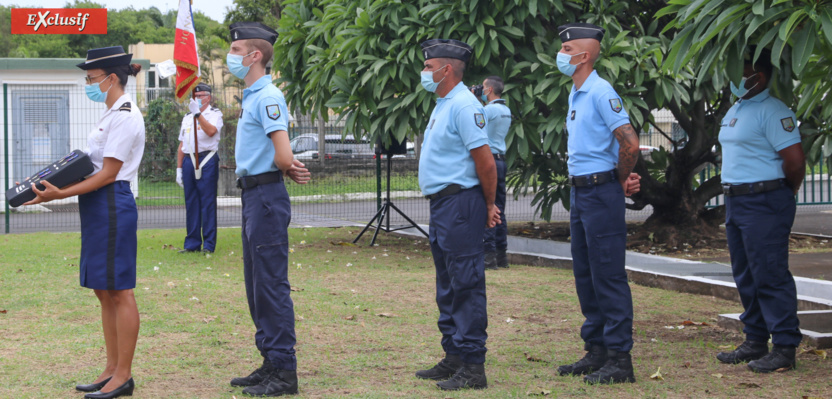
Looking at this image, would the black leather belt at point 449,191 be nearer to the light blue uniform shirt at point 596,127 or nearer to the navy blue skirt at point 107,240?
the light blue uniform shirt at point 596,127

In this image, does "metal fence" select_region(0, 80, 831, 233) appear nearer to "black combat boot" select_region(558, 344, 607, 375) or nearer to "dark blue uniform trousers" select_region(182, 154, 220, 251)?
"dark blue uniform trousers" select_region(182, 154, 220, 251)

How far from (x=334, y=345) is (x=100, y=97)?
2.33 m

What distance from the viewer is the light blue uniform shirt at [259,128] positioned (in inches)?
184

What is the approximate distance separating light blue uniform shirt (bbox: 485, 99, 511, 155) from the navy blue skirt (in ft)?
15.2

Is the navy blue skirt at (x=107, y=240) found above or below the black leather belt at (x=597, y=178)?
below

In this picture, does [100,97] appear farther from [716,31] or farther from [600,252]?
[716,31]

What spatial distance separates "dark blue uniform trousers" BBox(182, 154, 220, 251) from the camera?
10.6m

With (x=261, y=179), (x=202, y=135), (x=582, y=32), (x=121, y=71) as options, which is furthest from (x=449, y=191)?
(x=202, y=135)

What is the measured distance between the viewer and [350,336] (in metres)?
6.20

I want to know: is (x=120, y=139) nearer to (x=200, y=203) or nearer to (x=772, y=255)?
(x=772, y=255)

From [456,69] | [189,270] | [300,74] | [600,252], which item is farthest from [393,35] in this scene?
[600,252]

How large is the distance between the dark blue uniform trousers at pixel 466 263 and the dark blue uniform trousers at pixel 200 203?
245 inches

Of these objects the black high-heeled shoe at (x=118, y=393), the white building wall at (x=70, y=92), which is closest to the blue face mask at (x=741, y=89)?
the black high-heeled shoe at (x=118, y=393)

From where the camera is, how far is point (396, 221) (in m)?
14.9
